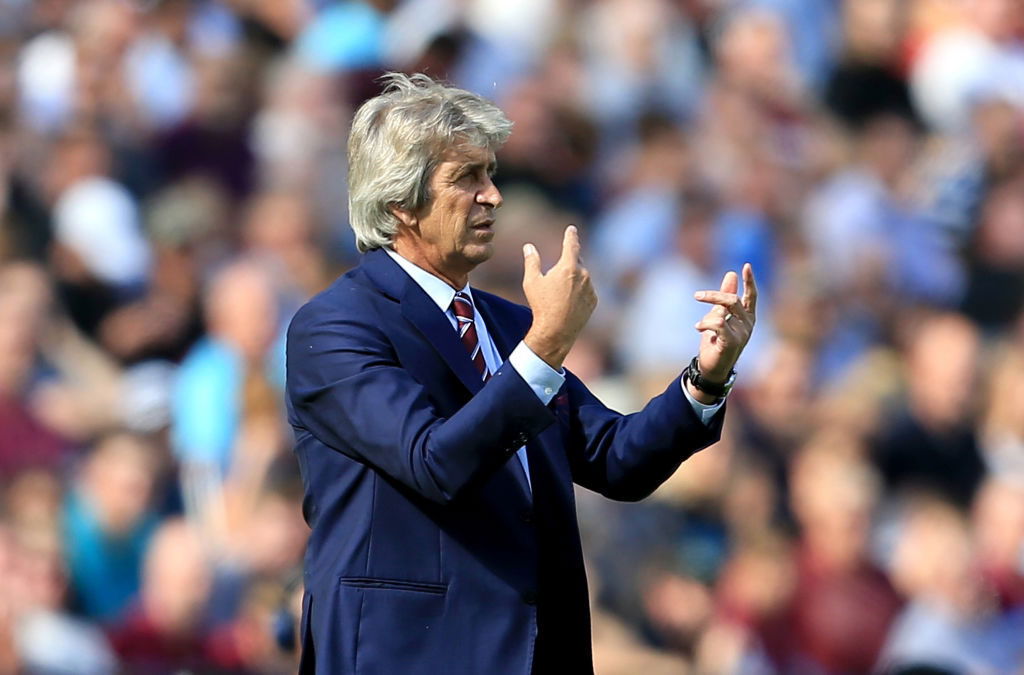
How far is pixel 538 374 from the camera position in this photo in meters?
2.64

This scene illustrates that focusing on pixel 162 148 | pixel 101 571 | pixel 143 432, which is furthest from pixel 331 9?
pixel 101 571

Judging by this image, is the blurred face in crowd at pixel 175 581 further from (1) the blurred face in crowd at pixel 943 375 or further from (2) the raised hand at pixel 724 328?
(2) the raised hand at pixel 724 328

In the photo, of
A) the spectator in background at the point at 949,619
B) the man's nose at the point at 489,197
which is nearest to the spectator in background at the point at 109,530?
the spectator in background at the point at 949,619

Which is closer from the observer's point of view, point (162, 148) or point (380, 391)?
point (380, 391)

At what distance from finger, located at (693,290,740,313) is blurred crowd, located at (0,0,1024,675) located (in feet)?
10.7

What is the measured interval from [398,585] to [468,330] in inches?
18.7

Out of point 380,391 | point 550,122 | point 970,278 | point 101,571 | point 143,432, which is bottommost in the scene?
point 380,391

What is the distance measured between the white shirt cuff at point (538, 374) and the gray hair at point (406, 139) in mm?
402

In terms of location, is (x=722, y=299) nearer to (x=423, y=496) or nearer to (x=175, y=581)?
(x=423, y=496)

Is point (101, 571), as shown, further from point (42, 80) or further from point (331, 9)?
point (331, 9)

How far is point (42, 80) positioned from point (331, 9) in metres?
1.30

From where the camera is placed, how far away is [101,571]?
614 cm

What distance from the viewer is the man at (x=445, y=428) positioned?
8.70 feet

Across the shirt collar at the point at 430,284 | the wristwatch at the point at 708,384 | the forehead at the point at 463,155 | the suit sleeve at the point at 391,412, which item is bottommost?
the suit sleeve at the point at 391,412
